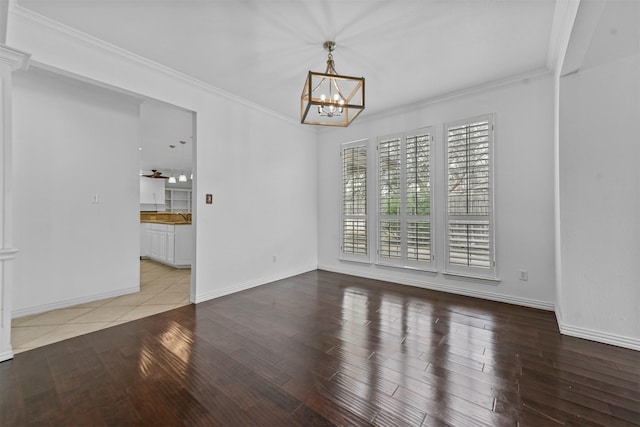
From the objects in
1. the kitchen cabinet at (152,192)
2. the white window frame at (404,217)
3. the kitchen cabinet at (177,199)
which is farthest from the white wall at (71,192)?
the kitchen cabinet at (177,199)

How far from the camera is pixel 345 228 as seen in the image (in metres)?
4.98

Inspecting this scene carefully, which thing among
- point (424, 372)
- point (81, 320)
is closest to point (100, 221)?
point (81, 320)

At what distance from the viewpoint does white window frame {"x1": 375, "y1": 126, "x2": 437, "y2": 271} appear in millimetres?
3963

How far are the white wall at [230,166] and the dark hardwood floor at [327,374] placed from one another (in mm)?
1098

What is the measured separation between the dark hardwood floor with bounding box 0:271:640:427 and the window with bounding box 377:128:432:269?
1.29 m

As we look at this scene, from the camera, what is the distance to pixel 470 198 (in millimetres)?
3627

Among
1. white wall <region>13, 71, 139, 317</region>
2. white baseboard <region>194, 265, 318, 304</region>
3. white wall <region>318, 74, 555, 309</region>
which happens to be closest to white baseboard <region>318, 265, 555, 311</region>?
white wall <region>318, 74, 555, 309</region>

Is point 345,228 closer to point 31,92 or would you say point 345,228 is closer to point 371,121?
point 371,121

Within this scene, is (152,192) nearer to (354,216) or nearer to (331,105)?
(354,216)

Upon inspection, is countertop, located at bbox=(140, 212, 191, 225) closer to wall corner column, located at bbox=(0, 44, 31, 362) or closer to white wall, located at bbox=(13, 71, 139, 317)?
white wall, located at bbox=(13, 71, 139, 317)

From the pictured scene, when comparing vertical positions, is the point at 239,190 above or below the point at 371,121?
below

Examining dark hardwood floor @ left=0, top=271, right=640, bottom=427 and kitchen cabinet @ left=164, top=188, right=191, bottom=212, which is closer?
dark hardwood floor @ left=0, top=271, right=640, bottom=427

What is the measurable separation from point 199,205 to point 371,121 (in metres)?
3.05

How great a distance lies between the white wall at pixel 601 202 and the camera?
7.58 feet
